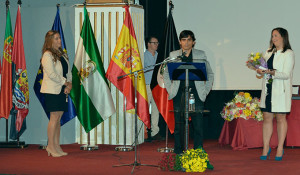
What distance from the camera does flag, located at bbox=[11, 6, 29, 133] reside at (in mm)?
8188

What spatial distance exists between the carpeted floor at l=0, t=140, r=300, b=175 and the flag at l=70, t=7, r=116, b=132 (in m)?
0.54

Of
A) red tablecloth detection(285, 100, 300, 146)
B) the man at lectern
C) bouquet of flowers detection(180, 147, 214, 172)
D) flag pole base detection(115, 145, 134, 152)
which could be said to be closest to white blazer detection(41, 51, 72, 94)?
flag pole base detection(115, 145, 134, 152)

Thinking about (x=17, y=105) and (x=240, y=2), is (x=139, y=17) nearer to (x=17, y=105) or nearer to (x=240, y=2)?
(x=240, y=2)

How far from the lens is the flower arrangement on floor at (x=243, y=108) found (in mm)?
8055

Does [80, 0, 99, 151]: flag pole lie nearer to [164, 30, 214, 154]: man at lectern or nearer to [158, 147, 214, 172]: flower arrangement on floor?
[164, 30, 214, 154]: man at lectern

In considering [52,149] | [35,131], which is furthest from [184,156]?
[35,131]

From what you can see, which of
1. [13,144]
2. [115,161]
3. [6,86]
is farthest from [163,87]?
[13,144]

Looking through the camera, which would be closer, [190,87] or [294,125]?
[190,87]

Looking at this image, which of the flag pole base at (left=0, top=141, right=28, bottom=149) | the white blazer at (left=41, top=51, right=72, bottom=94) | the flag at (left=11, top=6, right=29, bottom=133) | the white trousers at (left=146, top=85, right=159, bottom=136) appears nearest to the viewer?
the white blazer at (left=41, top=51, right=72, bottom=94)

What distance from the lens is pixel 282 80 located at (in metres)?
6.79

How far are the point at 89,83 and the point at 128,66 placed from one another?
655 millimetres

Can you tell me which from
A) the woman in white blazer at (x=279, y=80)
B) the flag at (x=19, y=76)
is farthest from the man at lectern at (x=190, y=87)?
the flag at (x=19, y=76)

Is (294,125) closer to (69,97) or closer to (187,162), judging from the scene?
(187,162)

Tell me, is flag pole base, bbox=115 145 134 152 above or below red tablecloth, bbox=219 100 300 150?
below
